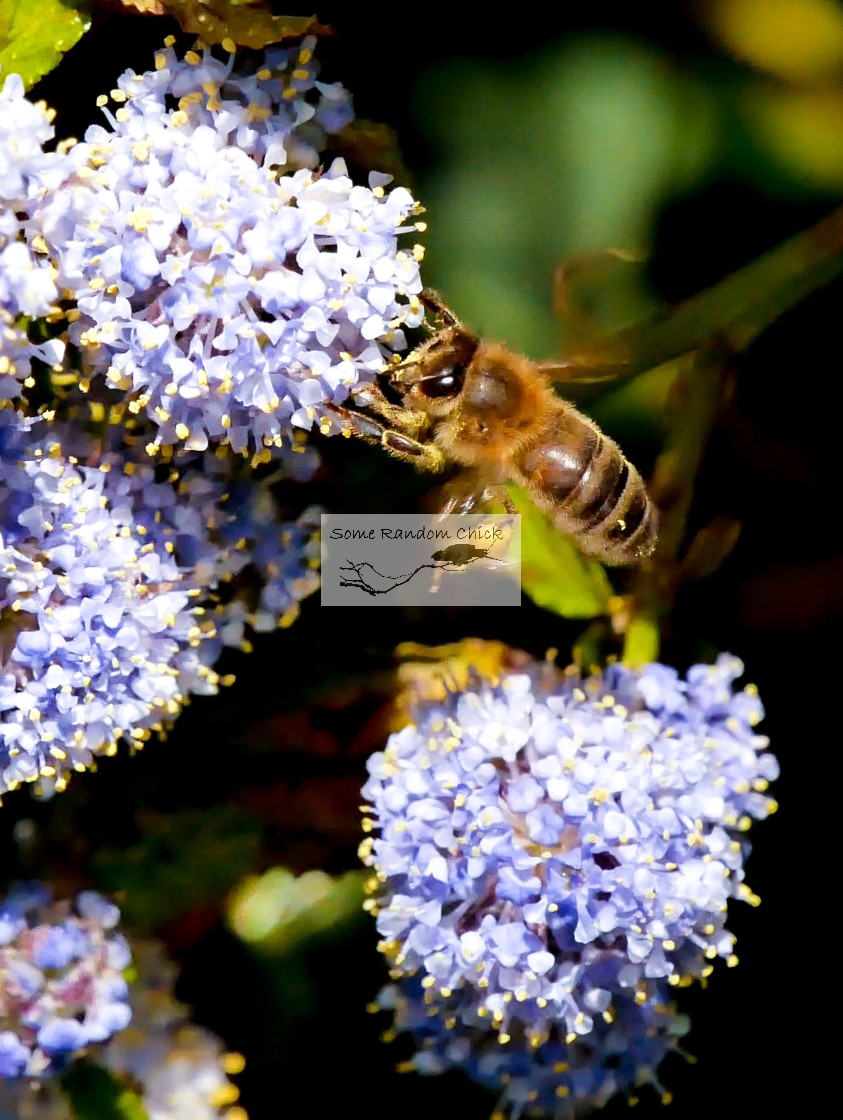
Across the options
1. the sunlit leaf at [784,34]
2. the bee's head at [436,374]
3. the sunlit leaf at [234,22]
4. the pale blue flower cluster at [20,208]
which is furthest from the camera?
the sunlit leaf at [784,34]

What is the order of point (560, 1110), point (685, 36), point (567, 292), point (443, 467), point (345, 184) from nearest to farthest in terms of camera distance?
1. point (345, 184)
2. point (443, 467)
3. point (560, 1110)
4. point (567, 292)
5. point (685, 36)

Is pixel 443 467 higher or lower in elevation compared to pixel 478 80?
lower

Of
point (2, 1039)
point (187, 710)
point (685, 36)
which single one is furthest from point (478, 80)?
point (2, 1039)

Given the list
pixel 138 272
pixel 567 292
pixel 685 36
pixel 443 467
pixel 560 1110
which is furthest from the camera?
pixel 685 36

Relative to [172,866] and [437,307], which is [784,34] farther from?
[172,866]

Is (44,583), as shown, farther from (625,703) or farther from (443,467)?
(625,703)

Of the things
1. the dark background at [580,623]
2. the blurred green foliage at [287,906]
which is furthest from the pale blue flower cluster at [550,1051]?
the dark background at [580,623]

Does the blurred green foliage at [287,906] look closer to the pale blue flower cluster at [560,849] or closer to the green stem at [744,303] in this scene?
the pale blue flower cluster at [560,849]
